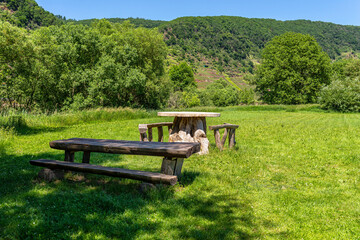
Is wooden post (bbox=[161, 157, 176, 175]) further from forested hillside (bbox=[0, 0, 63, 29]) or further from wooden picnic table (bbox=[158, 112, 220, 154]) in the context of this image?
forested hillside (bbox=[0, 0, 63, 29])

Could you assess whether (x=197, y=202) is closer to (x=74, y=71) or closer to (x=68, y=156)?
(x=68, y=156)

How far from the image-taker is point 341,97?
1358 inches

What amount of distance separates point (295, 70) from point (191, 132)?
141ft

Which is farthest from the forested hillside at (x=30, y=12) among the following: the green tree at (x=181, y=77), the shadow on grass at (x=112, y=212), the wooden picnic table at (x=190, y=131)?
the shadow on grass at (x=112, y=212)

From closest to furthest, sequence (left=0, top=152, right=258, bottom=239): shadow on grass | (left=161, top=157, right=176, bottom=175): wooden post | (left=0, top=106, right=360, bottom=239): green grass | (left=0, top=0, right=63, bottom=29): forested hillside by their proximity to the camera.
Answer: (left=0, top=152, right=258, bottom=239): shadow on grass → (left=0, top=106, right=360, bottom=239): green grass → (left=161, top=157, right=176, bottom=175): wooden post → (left=0, top=0, right=63, bottom=29): forested hillside

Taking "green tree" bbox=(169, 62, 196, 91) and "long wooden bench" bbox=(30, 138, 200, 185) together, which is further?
"green tree" bbox=(169, 62, 196, 91)

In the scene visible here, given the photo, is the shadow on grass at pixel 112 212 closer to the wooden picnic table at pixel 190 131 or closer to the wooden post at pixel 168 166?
Result: the wooden post at pixel 168 166

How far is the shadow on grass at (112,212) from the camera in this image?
3199 mm

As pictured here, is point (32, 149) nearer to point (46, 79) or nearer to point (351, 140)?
point (351, 140)

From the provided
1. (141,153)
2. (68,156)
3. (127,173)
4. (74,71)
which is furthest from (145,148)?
(74,71)

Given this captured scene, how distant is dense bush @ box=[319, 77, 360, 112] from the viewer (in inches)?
1337

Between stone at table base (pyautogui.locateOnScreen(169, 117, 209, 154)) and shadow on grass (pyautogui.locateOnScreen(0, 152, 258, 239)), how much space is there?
3212 millimetres

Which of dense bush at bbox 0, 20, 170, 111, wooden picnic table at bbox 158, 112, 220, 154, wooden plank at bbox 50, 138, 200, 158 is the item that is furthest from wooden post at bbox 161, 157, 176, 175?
dense bush at bbox 0, 20, 170, 111

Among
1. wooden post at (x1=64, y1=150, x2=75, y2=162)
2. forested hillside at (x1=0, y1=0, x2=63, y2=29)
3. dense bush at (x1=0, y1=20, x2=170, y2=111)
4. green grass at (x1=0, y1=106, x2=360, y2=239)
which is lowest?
green grass at (x1=0, y1=106, x2=360, y2=239)
